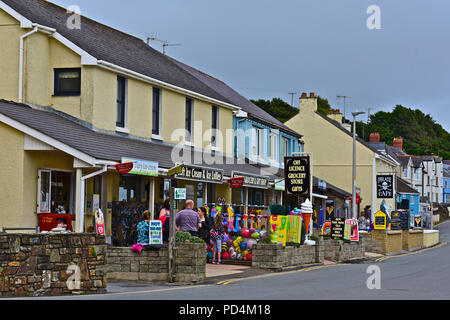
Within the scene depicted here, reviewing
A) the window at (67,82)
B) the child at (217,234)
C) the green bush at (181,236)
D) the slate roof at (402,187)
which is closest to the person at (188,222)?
the green bush at (181,236)

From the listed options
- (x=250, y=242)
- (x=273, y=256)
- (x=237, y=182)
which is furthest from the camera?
(x=237, y=182)

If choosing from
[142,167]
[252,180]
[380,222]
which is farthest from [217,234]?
[380,222]

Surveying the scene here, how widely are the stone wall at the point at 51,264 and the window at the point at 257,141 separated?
22.2m

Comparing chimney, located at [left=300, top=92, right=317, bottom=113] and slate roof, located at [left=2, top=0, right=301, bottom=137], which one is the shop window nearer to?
slate roof, located at [left=2, top=0, right=301, bottom=137]

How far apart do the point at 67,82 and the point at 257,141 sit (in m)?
15.5

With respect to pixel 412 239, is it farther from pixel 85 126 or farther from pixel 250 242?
pixel 85 126

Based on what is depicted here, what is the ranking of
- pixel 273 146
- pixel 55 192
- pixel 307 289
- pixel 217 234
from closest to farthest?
pixel 307 289 → pixel 55 192 → pixel 217 234 → pixel 273 146

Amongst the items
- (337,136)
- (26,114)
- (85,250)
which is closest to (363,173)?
(337,136)

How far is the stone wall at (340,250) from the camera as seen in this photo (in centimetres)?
2814

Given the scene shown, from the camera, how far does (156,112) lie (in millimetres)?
28172

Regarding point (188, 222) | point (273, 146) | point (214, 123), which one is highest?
point (214, 123)

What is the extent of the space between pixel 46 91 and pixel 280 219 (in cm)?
878

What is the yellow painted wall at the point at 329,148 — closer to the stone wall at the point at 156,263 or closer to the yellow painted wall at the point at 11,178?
the yellow painted wall at the point at 11,178

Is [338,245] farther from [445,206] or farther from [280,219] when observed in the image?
[445,206]
